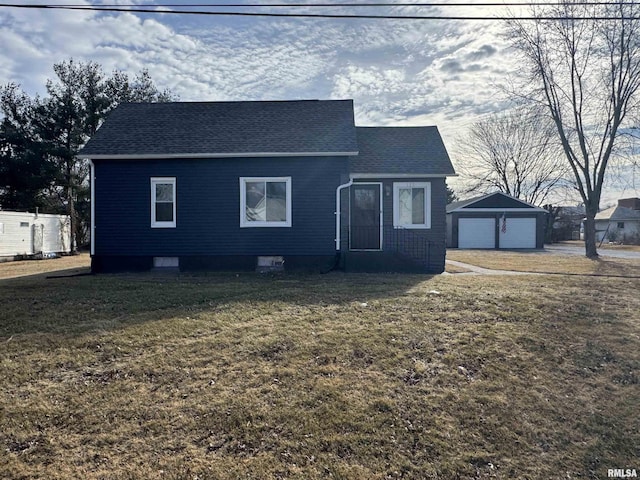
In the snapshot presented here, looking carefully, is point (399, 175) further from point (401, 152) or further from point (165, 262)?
point (165, 262)

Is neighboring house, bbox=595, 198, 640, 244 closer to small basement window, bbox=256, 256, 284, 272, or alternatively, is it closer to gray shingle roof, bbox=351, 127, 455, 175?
gray shingle roof, bbox=351, 127, 455, 175

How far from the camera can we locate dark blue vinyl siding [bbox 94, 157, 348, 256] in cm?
1213

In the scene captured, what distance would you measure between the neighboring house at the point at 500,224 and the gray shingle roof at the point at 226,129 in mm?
18836

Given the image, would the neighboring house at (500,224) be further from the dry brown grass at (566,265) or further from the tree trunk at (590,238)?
the dry brown grass at (566,265)

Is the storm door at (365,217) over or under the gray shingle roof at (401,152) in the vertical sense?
under

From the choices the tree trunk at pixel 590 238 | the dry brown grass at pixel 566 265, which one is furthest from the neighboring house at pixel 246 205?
the tree trunk at pixel 590 238

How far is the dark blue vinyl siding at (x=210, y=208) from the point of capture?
12.1m

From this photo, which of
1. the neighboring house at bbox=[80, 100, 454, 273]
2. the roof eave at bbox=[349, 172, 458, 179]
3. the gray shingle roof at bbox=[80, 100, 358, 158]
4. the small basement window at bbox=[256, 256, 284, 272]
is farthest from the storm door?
the small basement window at bbox=[256, 256, 284, 272]

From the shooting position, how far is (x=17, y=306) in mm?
7227

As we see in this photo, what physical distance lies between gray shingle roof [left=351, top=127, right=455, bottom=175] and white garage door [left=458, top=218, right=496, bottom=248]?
671 inches

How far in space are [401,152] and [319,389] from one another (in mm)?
10604

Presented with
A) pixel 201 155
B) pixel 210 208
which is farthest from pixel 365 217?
pixel 201 155

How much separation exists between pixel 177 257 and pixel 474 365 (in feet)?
32.2

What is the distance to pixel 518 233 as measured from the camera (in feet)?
97.7
